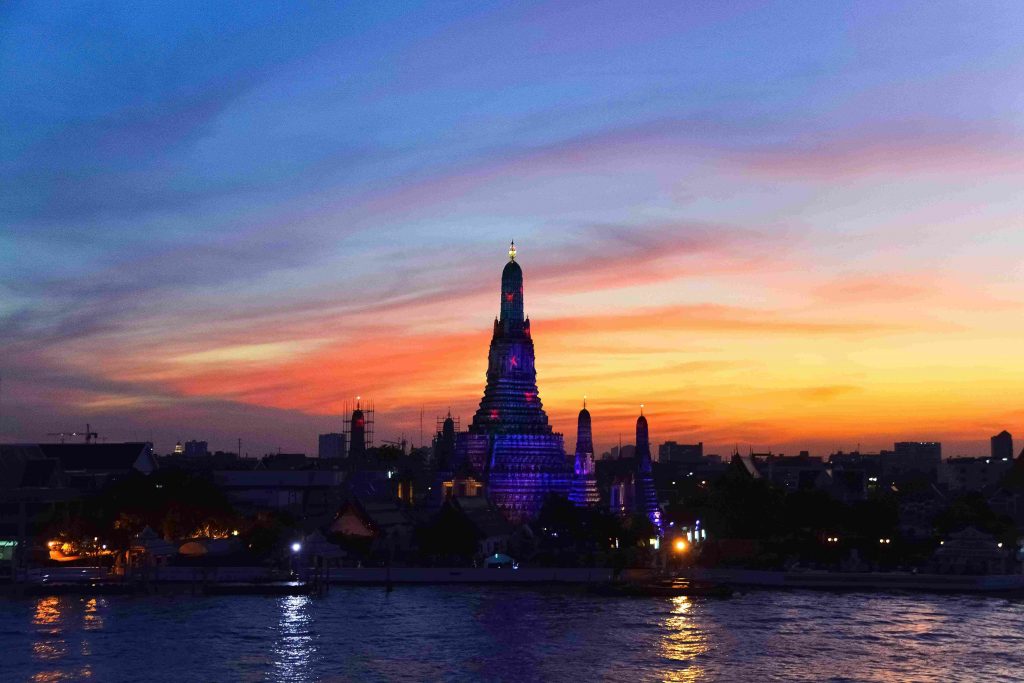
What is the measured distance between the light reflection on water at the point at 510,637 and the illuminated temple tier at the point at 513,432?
41.0m

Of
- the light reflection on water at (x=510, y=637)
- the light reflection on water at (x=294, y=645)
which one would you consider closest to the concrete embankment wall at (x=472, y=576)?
the light reflection on water at (x=510, y=637)

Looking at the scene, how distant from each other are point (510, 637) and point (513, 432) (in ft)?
214

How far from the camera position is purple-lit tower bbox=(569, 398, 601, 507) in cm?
12319

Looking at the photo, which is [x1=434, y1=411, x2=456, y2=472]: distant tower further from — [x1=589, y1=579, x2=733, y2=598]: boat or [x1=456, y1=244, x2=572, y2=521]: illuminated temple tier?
[x1=589, y1=579, x2=733, y2=598]: boat

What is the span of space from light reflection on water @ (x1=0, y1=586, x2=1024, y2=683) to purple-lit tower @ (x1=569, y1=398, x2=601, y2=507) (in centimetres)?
4276

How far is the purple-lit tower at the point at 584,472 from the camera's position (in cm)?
12319

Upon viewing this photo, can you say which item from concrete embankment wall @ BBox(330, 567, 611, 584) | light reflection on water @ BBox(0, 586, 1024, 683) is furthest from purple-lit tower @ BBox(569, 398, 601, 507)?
light reflection on water @ BBox(0, 586, 1024, 683)

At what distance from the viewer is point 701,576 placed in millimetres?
85250

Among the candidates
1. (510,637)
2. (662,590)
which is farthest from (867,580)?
(510,637)

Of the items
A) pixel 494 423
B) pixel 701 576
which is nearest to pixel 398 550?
pixel 701 576

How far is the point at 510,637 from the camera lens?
61344 millimetres

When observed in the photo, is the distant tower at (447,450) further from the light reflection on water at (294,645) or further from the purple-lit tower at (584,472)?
the light reflection on water at (294,645)

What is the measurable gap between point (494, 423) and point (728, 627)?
63.3 meters

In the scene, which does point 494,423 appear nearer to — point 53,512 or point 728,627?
point 53,512
